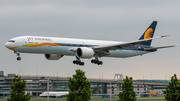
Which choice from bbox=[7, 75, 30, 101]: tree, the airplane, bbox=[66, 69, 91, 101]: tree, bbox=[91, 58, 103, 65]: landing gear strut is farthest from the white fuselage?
bbox=[7, 75, 30, 101]: tree

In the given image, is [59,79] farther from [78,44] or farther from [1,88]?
[78,44]

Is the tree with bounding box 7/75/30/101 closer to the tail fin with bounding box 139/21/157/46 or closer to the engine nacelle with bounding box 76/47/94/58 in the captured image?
the engine nacelle with bounding box 76/47/94/58

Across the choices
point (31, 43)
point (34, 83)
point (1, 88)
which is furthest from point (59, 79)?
point (31, 43)

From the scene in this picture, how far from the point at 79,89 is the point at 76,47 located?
11.3 metres

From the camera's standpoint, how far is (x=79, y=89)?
197 ft

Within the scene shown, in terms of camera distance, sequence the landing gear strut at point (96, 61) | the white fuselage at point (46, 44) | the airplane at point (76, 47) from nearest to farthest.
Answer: the white fuselage at point (46, 44) → the airplane at point (76, 47) → the landing gear strut at point (96, 61)

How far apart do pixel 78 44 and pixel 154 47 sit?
2241 cm

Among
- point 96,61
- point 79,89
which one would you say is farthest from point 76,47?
point 79,89

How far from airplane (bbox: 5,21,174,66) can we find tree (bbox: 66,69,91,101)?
289 inches

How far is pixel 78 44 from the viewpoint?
68.4m

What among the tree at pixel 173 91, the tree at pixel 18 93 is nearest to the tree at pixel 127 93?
the tree at pixel 173 91

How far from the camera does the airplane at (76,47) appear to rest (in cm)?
6159

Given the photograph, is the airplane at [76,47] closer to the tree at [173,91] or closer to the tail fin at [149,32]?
the tail fin at [149,32]

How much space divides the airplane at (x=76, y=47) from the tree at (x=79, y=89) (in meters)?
7.34
